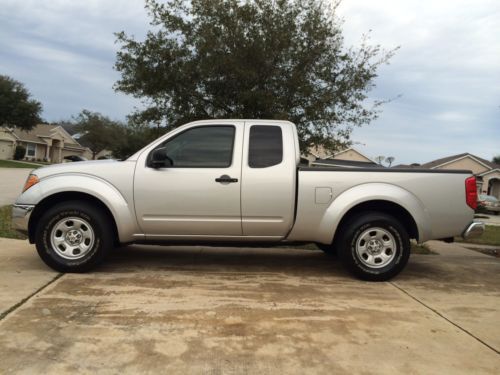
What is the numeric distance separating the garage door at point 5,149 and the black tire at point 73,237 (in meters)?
58.7

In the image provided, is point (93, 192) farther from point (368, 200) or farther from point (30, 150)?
point (30, 150)

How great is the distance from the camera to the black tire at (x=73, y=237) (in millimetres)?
5656

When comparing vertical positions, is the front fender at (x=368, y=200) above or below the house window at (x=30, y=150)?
below

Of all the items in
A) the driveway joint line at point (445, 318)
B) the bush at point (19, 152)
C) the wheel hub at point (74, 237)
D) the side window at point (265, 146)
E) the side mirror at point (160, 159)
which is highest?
the bush at point (19, 152)

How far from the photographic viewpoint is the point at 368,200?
18.9 ft

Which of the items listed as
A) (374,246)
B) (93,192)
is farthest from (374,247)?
(93,192)

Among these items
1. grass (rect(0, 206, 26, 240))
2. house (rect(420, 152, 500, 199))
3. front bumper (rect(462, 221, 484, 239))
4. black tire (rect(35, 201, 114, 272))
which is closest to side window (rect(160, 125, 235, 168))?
black tire (rect(35, 201, 114, 272))

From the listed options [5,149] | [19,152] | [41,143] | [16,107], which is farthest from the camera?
[41,143]

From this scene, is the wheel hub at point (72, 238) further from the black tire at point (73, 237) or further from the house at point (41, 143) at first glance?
the house at point (41, 143)

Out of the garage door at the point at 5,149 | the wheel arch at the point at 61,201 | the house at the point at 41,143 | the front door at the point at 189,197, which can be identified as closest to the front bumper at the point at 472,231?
the front door at the point at 189,197

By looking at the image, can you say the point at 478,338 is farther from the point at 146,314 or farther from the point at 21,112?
the point at 21,112

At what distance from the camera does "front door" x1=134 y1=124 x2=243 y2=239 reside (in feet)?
18.7

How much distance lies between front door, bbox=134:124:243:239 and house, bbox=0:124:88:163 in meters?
57.6

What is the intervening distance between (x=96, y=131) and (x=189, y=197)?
228 feet
